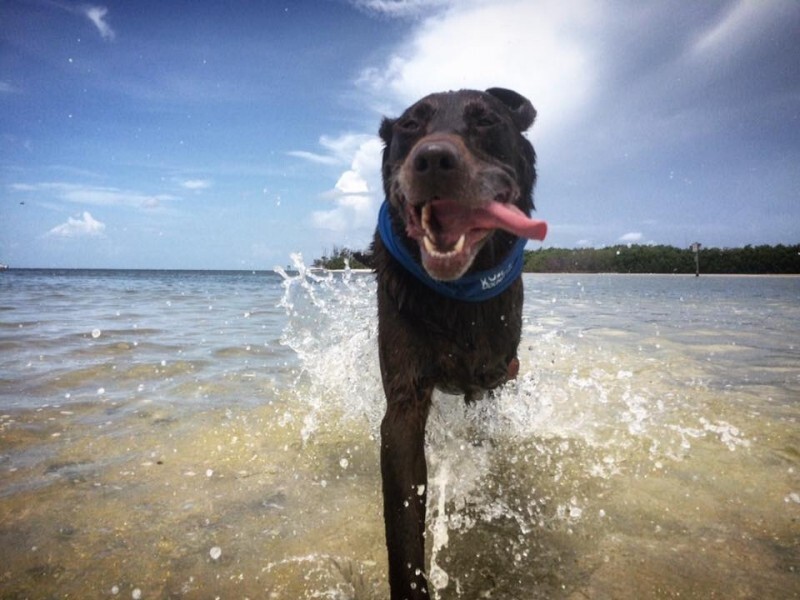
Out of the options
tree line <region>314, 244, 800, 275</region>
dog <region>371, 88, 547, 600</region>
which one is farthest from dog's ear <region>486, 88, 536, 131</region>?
tree line <region>314, 244, 800, 275</region>

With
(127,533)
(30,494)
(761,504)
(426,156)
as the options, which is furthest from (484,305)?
(30,494)

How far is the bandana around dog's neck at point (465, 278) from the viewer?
7.07 feet

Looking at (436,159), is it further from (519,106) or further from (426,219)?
(519,106)

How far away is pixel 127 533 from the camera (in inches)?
82.3

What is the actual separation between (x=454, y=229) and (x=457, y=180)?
0.20 m

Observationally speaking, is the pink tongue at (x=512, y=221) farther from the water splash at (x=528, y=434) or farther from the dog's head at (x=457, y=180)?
the water splash at (x=528, y=434)

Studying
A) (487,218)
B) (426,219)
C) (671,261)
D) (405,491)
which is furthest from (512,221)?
(671,261)

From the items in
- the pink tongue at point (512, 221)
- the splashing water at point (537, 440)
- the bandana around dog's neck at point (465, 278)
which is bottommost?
the splashing water at point (537, 440)

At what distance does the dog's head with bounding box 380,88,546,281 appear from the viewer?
1.83m

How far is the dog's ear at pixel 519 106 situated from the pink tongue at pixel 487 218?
121cm

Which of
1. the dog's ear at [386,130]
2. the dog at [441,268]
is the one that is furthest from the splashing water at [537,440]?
the dog's ear at [386,130]

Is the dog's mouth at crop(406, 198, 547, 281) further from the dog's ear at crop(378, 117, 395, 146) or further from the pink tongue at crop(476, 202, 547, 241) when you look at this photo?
the dog's ear at crop(378, 117, 395, 146)

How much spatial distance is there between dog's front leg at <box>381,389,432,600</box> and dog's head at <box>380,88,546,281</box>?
65 cm

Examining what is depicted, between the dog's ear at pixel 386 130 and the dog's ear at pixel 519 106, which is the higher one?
the dog's ear at pixel 519 106
